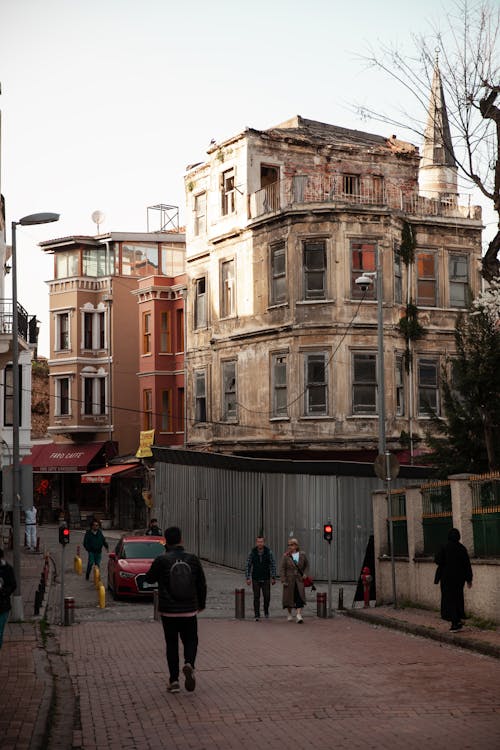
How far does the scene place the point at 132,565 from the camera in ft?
87.9

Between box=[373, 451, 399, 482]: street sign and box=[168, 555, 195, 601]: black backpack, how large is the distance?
38.0 ft

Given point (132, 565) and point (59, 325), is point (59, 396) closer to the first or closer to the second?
point (59, 325)

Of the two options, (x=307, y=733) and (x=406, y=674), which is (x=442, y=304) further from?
(x=307, y=733)

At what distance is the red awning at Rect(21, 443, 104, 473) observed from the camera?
5912 centimetres

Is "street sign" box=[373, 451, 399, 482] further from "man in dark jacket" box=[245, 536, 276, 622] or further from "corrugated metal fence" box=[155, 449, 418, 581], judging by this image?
"corrugated metal fence" box=[155, 449, 418, 581]

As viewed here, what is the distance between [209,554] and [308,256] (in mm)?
10512

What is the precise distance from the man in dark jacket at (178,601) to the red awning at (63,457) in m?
46.8

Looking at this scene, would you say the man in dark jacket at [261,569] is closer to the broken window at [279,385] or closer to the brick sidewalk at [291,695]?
the brick sidewalk at [291,695]

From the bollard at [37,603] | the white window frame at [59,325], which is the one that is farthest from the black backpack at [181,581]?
the white window frame at [59,325]

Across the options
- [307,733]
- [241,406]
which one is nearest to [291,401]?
[241,406]

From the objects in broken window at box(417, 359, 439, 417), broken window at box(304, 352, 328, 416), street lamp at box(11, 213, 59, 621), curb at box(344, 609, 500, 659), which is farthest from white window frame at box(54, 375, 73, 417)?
curb at box(344, 609, 500, 659)

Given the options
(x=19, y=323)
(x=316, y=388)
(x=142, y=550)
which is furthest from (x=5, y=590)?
(x=316, y=388)

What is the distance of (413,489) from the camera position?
23406mm

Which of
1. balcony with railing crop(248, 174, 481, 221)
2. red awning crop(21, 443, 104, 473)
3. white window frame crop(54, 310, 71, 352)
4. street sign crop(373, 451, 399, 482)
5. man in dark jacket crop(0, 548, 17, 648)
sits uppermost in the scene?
balcony with railing crop(248, 174, 481, 221)
